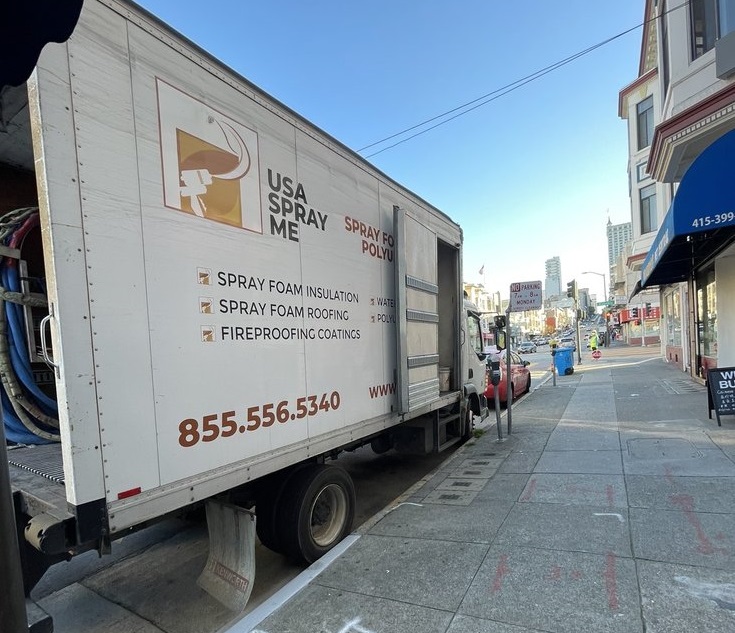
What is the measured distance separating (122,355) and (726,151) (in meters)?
8.18

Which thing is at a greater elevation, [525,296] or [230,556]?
[525,296]

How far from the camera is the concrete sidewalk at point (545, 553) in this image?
110 inches

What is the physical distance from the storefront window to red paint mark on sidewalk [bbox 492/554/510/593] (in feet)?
33.1

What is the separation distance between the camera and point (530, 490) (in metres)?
5.02

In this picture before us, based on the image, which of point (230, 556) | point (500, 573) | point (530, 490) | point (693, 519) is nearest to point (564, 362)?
point (530, 490)

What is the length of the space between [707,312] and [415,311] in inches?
408

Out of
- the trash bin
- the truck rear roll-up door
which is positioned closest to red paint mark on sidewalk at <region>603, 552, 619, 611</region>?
the truck rear roll-up door

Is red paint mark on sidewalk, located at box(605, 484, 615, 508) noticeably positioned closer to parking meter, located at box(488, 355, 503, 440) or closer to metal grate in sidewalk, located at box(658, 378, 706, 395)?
parking meter, located at box(488, 355, 503, 440)

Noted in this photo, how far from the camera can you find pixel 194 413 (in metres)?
2.70

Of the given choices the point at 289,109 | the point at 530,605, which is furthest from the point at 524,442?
the point at 289,109

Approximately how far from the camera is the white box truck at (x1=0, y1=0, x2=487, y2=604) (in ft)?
7.26

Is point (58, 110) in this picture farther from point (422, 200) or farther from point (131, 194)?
point (422, 200)

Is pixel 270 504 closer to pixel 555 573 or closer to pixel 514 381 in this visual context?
pixel 555 573

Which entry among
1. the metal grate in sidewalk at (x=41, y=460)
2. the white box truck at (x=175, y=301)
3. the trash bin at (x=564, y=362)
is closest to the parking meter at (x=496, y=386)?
the white box truck at (x=175, y=301)
